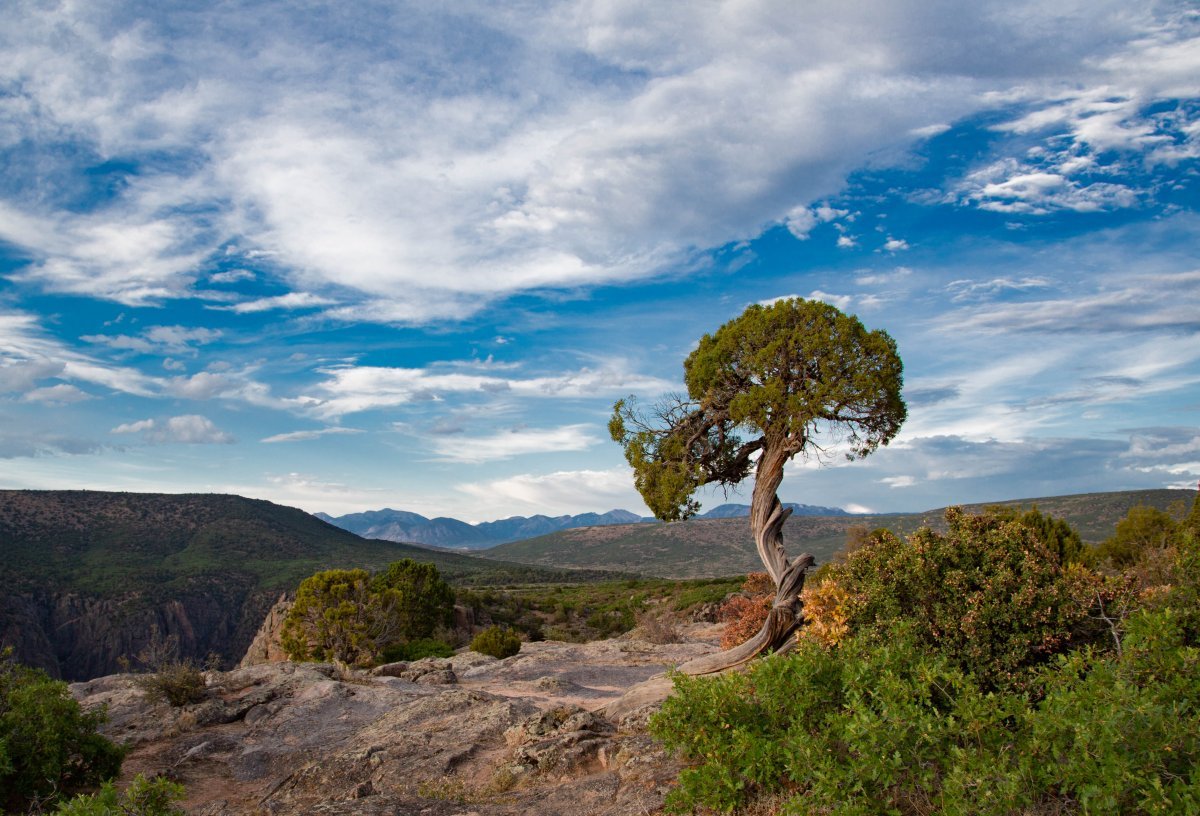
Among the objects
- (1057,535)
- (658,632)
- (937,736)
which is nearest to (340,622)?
(658,632)

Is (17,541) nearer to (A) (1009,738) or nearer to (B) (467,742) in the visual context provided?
(B) (467,742)

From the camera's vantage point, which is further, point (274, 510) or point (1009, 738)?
point (274, 510)

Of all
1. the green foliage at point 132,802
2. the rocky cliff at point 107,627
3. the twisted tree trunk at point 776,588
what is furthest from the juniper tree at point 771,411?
the rocky cliff at point 107,627

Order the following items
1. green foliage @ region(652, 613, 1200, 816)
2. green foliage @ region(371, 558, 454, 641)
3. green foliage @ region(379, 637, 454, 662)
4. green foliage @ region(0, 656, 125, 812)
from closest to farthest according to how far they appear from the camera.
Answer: green foliage @ region(652, 613, 1200, 816)
green foliage @ region(0, 656, 125, 812)
green foliage @ region(379, 637, 454, 662)
green foliage @ region(371, 558, 454, 641)

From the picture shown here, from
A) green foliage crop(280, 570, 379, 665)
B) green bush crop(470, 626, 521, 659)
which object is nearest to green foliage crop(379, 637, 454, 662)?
green foliage crop(280, 570, 379, 665)

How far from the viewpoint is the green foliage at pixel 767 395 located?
13648mm

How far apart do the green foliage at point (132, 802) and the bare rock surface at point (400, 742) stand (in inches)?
85.3

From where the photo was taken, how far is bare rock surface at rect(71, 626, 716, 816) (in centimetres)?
838

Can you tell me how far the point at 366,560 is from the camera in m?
74.9

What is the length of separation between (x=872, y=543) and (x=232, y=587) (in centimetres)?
6388

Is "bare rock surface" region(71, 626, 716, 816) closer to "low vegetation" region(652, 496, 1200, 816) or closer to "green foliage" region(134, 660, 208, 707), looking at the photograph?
"green foliage" region(134, 660, 208, 707)

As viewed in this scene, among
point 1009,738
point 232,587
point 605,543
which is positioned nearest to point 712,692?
point 1009,738

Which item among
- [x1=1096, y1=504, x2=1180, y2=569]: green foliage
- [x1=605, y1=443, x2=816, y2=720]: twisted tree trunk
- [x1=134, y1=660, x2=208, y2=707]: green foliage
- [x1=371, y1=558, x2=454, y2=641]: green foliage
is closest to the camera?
[x1=605, y1=443, x2=816, y2=720]: twisted tree trunk

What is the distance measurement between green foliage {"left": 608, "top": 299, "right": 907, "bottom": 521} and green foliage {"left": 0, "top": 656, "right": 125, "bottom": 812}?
10.6 metres
